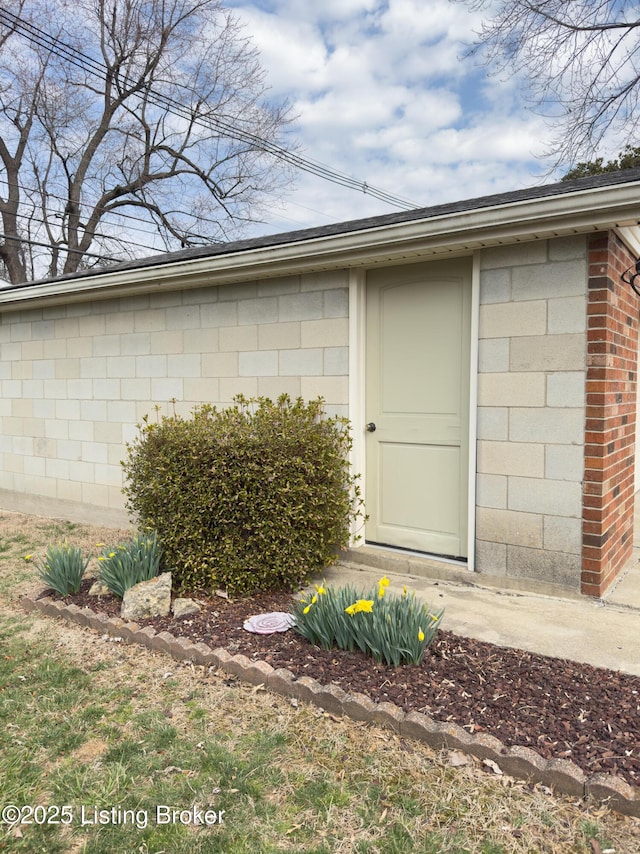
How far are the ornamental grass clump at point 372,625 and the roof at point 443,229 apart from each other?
230cm

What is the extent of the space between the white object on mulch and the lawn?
17.0 inches

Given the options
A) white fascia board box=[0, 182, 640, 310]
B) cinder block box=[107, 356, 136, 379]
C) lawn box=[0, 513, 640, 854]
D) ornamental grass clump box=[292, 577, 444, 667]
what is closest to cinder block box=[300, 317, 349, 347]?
white fascia board box=[0, 182, 640, 310]

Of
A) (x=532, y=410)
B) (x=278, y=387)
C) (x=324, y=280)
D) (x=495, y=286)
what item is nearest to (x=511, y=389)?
(x=532, y=410)

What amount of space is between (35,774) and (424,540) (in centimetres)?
309

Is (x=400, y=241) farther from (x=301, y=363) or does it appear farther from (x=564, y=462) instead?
(x=564, y=462)

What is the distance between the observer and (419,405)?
184 inches

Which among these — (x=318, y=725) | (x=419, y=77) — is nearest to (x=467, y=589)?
(x=318, y=725)

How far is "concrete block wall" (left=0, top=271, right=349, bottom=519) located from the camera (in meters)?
5.03

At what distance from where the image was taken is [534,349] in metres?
3.99

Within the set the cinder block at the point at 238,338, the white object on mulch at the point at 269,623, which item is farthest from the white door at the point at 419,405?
the white object on mulch at the point at 269,623

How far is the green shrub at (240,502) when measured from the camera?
4.12 meters

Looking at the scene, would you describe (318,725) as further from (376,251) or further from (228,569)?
(376,251)

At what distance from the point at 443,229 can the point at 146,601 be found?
3.02 m

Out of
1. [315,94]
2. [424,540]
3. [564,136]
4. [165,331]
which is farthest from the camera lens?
[315,94]
